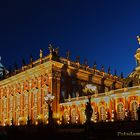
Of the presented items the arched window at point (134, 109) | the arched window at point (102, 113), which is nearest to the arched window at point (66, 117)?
the arched window at point (102, 113)

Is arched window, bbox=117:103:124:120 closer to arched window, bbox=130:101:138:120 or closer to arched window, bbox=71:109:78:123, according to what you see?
arched window, bbox=130:101:138:120

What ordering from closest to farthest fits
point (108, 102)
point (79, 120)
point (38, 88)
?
point (108, 102) → point (79, 120) → point (38, 88)

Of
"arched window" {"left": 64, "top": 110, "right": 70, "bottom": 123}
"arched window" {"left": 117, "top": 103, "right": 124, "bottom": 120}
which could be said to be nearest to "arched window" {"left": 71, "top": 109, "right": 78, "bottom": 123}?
"arched window" {"left": 64, "top": 110, "right": 70, "bottom": 123}

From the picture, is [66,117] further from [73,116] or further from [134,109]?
[134,109]

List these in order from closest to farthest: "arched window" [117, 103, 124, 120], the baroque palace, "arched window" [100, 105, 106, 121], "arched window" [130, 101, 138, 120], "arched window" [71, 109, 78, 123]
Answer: "arched window" [130, 101, 138, 120], "arched window" [117, 103, 124, 120], the baroque palace, "arched window" [100, 105, 106, 121], "arched window" [71, 109, 78, 123]

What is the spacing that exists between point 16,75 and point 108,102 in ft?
75.3

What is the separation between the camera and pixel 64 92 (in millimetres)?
58438

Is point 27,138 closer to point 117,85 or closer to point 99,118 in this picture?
point 99,118

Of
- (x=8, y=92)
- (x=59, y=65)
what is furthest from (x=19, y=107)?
(x=59, y=65)

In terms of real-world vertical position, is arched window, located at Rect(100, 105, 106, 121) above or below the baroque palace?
below

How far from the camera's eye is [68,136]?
29547 mm

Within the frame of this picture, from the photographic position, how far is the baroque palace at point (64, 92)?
4975 cm

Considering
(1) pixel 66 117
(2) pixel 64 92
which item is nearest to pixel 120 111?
(1) pixel 66 117

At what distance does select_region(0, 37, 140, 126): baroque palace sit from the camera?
4975 centimetres
